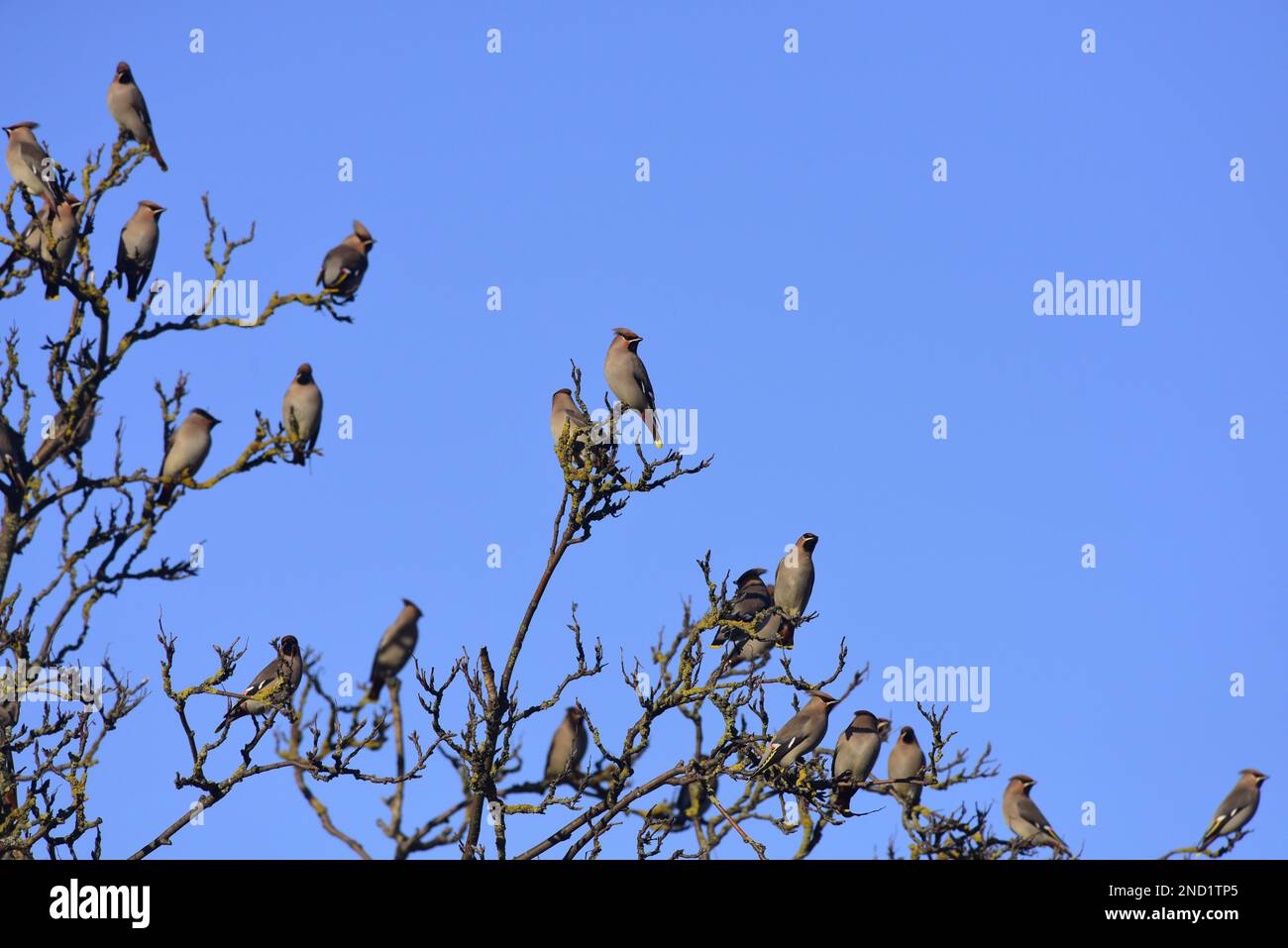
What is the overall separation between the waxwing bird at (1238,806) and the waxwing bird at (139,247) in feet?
33.0

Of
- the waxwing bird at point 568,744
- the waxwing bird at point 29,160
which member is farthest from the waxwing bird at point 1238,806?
the waxwing bird at point 29,160

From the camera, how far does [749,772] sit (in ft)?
28.4

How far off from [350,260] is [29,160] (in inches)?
107

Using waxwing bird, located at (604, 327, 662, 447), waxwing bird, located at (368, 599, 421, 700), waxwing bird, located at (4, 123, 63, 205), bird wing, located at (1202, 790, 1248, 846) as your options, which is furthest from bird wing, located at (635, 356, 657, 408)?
bird wing, located at (1202, 790, 1248, 846)

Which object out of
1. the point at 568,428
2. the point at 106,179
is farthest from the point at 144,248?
the point at 568,428

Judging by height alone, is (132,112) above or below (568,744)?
above

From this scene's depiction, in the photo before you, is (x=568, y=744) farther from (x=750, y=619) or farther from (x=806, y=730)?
(x=750, y=619)

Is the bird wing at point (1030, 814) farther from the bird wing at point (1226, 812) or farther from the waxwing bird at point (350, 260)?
the waxwing bird at point (350, 260)

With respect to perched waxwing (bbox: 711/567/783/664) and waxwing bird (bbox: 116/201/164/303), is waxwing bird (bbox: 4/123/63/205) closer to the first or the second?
waxwing bird (bbox: 116/201/164/303)

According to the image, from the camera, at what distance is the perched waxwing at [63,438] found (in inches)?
418

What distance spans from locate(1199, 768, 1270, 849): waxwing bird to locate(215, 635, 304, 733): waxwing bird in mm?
7717

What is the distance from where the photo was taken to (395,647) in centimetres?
1419

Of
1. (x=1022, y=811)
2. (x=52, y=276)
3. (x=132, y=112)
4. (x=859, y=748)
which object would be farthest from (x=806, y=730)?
(x=132, y=112)
